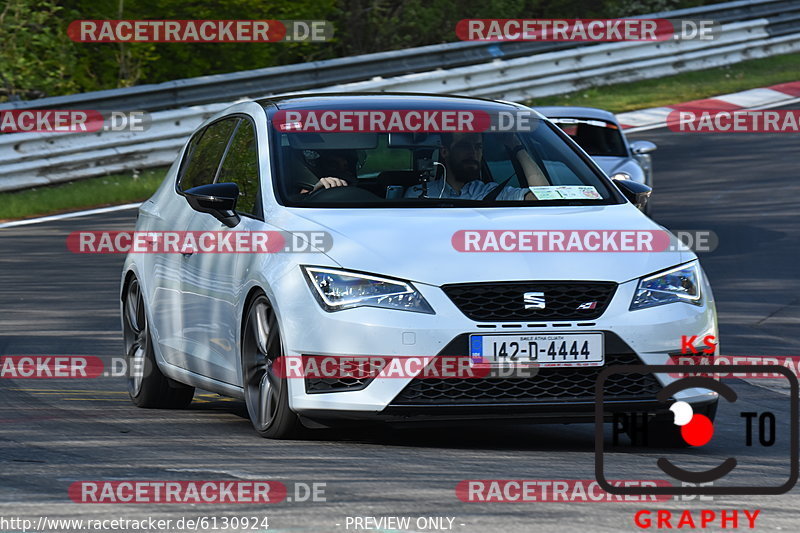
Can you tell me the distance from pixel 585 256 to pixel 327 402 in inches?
48.9

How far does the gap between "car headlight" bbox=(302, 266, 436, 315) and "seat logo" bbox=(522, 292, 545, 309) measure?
1.29 feet

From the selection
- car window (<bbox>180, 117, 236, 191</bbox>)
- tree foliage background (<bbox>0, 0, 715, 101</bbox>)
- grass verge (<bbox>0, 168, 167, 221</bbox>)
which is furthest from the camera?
tree foliage background (<bbox>0, 0, 715, 101</bbox>)

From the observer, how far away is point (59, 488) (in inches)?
236

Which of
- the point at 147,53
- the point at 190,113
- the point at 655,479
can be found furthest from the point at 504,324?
the point at 147,53

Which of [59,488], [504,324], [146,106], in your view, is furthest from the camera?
[146,106]

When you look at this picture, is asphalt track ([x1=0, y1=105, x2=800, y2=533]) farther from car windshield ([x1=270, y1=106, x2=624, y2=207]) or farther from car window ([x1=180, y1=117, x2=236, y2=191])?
car window ([x1=180, y1=117, x2=236, y2=191])

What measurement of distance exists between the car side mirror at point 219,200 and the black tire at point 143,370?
4.12ft

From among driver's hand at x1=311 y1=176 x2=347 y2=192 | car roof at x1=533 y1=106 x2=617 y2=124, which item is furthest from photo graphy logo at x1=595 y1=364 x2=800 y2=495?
car roof at x1=533 y1=106 x2=617 y2=124

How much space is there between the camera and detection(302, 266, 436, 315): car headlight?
6836 millimetres

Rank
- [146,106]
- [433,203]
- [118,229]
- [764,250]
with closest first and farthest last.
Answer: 1. [433,203]
2. [764,250]
3. [118,229]
4. [146,106]

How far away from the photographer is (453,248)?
276 inches

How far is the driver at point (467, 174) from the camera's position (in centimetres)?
806

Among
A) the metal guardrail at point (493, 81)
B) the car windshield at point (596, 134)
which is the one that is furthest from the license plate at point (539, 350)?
the metal guardrail at point (493, 81)

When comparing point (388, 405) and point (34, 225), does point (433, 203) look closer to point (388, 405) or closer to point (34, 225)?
point (388, 405)
